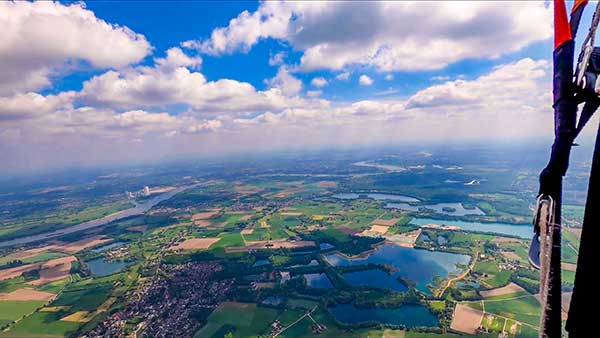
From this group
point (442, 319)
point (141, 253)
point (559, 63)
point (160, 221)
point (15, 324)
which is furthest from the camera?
point (160, 221)

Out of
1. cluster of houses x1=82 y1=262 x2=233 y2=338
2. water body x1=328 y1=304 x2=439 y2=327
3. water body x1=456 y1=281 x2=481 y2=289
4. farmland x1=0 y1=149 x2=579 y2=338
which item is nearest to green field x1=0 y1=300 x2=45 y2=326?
farmland x1=0 y1=149 x2=579 y2=338

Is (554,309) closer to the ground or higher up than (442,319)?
higher up

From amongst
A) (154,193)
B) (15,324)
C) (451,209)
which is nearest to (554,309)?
(15,324)

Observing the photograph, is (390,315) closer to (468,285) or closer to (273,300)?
(468,285)

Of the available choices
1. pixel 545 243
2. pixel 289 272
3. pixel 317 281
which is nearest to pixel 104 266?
pixel 289 272

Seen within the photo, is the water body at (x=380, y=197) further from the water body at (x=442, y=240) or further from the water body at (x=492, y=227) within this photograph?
the water body at (x=442, y=240)

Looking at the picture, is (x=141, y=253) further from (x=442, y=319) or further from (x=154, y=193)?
(x=154, y=193)

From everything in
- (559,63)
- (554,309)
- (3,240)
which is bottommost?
(3,240)
